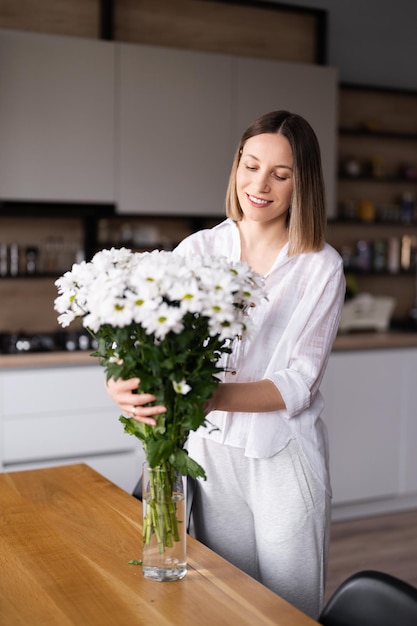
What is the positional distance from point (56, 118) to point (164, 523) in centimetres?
271

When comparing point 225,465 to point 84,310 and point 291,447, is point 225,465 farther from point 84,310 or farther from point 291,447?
point 84,310

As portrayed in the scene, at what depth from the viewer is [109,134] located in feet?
12.2

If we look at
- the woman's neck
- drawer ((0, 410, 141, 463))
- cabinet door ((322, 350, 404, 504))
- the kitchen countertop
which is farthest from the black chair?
cabinet door ((322, 350, 404, 504))

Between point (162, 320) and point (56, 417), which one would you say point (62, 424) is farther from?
point (162, 320)

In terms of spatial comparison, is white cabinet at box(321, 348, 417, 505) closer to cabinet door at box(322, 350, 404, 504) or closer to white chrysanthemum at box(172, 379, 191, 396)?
cabinet door at box(322, 350, 404, 504)

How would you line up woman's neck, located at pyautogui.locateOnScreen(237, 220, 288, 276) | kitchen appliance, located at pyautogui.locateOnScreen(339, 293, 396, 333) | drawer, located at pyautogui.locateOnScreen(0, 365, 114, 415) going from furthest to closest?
kitchen appliance, located at pyautogui.locateOnScreen(339, 293, 396, 333) → drawer, located at pyautogui.locateOnScreen(0, 365, 114, 415) → woman's neck, located at pyautogui.locateOnScreen(237, 220, 288, 276)

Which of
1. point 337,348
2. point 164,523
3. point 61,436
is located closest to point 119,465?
point 61,436

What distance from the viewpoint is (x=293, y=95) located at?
4121 millimetres

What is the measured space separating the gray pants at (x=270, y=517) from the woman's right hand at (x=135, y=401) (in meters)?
0.47

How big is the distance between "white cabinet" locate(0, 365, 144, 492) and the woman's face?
192cm

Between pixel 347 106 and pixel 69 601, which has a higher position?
pixel 347 106

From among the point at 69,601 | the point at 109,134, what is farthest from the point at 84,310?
the point at 109,134

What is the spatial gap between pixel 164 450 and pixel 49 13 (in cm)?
330

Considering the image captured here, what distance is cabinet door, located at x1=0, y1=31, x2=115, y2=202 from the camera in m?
3.54
